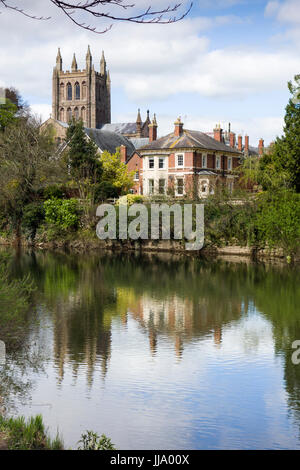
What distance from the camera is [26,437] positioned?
7930mm

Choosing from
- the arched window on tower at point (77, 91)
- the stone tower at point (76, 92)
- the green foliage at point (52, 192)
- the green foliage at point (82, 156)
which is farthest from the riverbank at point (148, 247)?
the arched window on tower at point (77, 91)

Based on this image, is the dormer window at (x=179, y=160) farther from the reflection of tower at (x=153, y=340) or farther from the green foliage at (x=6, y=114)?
the reflection of tower at (x=153, y=340)

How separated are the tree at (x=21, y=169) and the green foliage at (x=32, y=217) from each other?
77cm

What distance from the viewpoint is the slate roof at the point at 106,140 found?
73.8 meters

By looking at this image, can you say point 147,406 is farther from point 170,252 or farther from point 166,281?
point 170,252

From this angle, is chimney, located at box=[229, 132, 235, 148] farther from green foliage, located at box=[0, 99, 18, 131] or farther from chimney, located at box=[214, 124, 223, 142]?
green foliage, located at box=[0, 99, 18, 131]

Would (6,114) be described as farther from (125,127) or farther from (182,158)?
(125,127)

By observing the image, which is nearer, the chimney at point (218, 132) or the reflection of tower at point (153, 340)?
the reflection of tower at point (153, 340)

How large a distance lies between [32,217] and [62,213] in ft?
7.33

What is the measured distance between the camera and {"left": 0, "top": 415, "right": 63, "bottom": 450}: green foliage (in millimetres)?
7750

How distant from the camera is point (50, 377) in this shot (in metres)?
12.0

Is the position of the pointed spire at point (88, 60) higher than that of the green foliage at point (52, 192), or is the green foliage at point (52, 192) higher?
the pointed spire at point (88, 60)

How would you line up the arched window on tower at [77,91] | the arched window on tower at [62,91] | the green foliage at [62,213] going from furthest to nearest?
the arched window on tower at [62,91] < the arched window on tower at [77,91] < the green foliage at [62,213]

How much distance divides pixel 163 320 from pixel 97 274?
37.4ft
